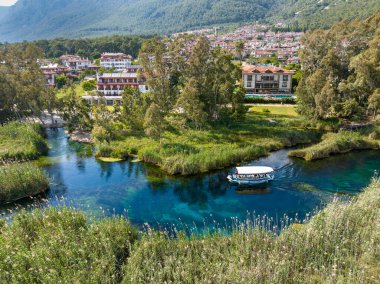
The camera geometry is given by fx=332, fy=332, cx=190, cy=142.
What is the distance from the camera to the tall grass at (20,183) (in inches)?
1211

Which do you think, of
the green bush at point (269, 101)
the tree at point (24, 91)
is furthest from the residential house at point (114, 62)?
the green bush at point (269, 101)

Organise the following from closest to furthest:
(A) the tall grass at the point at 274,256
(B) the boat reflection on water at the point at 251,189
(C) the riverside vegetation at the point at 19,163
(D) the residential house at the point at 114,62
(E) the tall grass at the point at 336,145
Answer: (A) the tall grass at the point at 274,256
(C) the riverside vegetation at the point at 19,163
(B) the boat reflection on water at the point at 251,189
(E) the tall grass at the point at 336,145
(D) the residential house at the point at 114,62

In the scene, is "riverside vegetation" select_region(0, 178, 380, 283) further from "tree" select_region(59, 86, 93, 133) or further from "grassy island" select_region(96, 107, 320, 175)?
"tree" select_region(59, 86, 93, 133)

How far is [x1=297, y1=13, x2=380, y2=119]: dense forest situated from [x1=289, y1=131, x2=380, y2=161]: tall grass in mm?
5962

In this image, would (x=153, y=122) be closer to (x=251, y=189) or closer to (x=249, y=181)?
(x=249, y=181)

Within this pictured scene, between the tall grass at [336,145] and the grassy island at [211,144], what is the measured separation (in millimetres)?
3331

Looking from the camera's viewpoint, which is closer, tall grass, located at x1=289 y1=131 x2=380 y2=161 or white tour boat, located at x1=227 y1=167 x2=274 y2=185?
white tour boat, located at x1=227 y1=167 x2=274 y2=185

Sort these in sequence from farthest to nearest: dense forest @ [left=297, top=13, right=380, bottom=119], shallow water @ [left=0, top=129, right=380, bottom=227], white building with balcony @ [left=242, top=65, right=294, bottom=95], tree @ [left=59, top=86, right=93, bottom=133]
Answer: white building with balcony @ [left=242, top=65, right=294, bottom=95] < tree @ [left=59, top=86, right=93, bottom=133] < dense forest @ [left=297, top=13, right=380, bottom=119] < shallow water @ [left=0, top=129, right=380, bottom=227]

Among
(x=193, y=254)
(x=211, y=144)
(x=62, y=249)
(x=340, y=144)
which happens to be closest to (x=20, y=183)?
(x=62, y=249)

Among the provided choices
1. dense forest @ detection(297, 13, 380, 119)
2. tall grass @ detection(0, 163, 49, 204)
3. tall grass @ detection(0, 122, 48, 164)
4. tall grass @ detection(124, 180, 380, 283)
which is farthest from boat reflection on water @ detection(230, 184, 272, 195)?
tall grass @ detection(0, 122, 48, 164)

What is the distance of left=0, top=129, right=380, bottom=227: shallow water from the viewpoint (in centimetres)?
2922

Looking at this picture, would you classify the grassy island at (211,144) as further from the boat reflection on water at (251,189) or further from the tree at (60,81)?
the tree at (60,81)

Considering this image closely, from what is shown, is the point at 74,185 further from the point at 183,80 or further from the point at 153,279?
the point at 183,80

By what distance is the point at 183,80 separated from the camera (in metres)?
53.9
